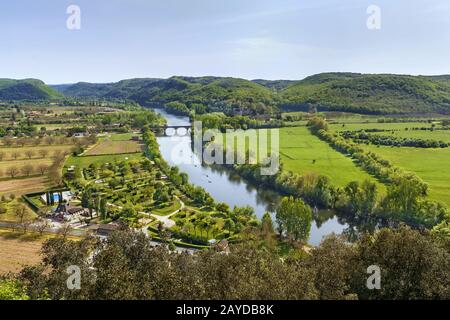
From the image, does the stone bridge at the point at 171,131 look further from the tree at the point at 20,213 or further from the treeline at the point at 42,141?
the tree at the point at 20,213

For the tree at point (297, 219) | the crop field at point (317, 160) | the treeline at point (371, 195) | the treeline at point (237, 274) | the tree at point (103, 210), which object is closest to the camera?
the treeline at point (237, 274)

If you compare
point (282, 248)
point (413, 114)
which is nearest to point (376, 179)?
point (282, 248)

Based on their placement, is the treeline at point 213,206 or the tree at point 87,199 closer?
the treeline at point 213,206

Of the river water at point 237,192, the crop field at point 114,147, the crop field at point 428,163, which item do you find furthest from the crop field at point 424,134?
the crop field at point 114,147

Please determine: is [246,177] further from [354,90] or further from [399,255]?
[354,90]

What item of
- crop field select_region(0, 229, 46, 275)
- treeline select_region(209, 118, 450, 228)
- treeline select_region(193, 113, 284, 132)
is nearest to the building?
crop field select_region(0, 229, 46, 275)

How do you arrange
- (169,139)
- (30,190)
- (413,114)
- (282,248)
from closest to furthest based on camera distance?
(282,248)
(30,190)
(169,139)
(413,114)
